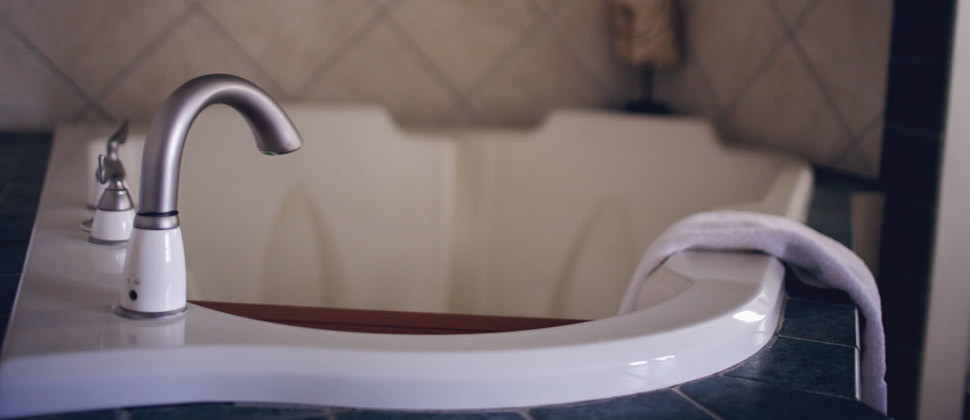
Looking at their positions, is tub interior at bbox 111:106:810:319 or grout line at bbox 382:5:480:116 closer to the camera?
tub interior at bbox 111:106:810:319

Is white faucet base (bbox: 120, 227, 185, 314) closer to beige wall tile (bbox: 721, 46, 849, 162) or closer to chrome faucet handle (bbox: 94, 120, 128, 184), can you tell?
chrome faucet handle (bbox: 94, 120, 128, 184)

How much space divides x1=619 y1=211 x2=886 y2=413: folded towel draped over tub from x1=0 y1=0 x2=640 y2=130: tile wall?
1.03 metres

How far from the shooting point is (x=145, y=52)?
1.72 metres

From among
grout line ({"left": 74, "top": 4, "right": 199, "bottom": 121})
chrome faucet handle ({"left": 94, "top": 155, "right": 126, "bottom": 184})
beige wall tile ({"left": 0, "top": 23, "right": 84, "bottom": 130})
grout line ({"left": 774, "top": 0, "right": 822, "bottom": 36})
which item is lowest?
chrome faucet handle ({"left": 94, "top": 155, "right": 126, "bottom": 184})

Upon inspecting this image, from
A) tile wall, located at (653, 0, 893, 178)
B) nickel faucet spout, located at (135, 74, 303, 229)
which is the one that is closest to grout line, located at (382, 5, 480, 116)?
tile wall, located at (653, 0, 893, 178)

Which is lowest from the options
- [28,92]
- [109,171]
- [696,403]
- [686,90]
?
[696,403]

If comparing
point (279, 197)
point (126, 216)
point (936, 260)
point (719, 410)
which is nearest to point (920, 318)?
point (936, 260)

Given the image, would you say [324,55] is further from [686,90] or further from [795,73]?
[795,73]

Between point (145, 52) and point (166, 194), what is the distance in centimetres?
120

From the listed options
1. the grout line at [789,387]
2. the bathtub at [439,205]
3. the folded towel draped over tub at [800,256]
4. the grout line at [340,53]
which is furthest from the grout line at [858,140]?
the grout line at [340,53]

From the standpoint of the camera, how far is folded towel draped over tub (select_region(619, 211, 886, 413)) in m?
0.80

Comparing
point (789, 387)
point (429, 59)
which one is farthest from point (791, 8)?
point (789, 387)

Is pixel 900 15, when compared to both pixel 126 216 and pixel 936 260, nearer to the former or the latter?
pixel 936 260

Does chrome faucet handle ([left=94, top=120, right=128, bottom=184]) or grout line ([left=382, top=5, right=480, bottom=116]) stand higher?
grout line ([left=382, top=5, right=480, bottom=116])
